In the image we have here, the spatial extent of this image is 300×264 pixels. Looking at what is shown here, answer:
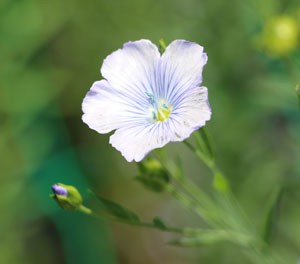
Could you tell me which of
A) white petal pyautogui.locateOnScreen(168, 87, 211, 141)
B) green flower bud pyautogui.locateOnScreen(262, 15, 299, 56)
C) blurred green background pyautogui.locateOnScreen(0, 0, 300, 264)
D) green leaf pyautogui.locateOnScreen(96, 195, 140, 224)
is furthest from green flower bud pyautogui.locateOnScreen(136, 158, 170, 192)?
blurred green background pyautogui.locateOnScreen(0, 0, 300, 264)

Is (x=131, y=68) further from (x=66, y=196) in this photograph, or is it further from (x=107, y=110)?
(x=66, y=196)

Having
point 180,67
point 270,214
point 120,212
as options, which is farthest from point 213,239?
point 180,67

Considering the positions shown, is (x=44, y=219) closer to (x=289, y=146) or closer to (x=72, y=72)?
(x=72, y=72)

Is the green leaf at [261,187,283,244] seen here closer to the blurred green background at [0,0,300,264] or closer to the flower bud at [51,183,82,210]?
the flower bud at [51,183,82,210]

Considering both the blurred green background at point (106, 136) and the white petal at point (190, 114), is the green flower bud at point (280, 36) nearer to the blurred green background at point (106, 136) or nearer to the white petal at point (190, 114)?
the blurred green background at point (106, 136)

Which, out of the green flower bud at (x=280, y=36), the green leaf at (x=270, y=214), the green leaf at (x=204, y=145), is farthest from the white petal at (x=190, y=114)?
the green flower bud at (x=280, y=36)

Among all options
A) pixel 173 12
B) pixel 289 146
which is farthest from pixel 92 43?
pixel 289 146
